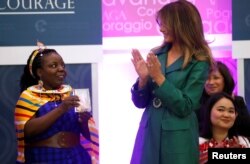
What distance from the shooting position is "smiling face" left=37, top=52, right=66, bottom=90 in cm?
291

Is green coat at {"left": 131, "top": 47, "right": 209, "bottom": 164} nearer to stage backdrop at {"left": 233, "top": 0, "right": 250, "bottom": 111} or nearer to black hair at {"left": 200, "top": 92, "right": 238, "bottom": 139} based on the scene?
black hair at {"left": 200, "top": 92, "right": 238, "bottom": 139}

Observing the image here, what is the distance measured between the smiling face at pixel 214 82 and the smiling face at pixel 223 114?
356 millimetres

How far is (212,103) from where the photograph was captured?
3322 mm

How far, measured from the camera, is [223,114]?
3234mm

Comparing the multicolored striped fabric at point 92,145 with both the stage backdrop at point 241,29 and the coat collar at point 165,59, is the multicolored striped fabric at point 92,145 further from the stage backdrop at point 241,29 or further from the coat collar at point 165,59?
the stage backdrop at point 241,29

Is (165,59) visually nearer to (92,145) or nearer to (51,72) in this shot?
(51,72)

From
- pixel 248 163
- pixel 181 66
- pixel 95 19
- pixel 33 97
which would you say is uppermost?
pixel 95 19

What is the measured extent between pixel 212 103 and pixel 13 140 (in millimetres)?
1714

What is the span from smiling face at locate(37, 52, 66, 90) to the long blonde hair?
0.85 m

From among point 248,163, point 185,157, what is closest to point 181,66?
point 185,157

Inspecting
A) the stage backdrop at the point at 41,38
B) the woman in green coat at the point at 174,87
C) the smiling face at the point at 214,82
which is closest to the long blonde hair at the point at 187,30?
the woman in green coat at the point at 174,87

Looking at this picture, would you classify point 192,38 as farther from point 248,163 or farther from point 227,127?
point 227,127

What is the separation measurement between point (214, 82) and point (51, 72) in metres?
1.44

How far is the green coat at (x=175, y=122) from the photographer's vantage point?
7.61 ft
